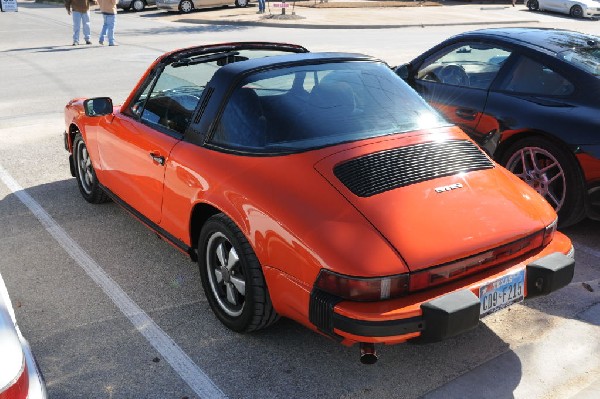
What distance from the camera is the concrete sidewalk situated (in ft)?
81.9

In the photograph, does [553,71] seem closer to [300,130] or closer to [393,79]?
[393,79]

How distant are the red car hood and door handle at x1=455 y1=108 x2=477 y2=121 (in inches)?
79.7

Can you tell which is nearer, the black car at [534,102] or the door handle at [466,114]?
the black car at [534,102]

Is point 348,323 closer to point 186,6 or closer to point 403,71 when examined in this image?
point 403,71

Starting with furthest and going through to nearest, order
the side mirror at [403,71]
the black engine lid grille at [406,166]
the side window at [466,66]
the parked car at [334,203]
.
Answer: the side mirror at [403,71] → the side window at [466,66] → the black engine lid grille at [406,166] → the parked car at [334,203]

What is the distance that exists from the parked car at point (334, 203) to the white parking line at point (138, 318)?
364mm

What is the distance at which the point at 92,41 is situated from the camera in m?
19.7

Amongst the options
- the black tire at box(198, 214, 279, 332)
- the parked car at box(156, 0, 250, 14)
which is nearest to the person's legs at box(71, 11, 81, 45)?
the parked car at box(156, 0, 250, 14)

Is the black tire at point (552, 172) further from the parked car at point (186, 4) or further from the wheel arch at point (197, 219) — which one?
the parked car at point (186, 4)

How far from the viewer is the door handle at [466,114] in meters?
5.94

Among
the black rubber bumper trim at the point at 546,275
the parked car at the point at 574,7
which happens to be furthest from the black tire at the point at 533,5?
the black rubber bumper trim at the point at 546,275

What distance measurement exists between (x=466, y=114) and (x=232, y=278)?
309 centimetres

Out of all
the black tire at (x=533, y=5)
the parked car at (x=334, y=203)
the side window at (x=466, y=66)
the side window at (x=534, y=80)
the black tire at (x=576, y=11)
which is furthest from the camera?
the black tire at (x=533, y=5)

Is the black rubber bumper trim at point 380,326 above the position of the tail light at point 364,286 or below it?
below
